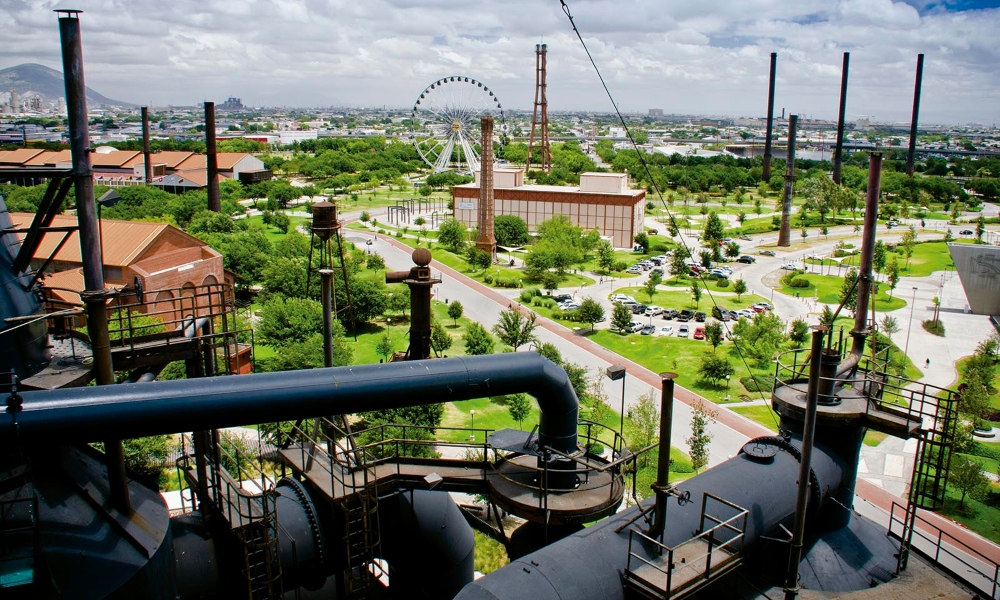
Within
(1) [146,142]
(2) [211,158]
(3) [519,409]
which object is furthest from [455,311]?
(1) [146,142]

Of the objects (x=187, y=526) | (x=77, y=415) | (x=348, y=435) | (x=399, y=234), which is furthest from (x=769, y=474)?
(x=399, y=234)

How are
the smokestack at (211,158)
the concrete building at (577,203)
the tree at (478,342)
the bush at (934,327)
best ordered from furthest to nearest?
the concrete building at (577,203) → the smokestack at (211,158) → the bush at (934,327) → the tree at (478,342)

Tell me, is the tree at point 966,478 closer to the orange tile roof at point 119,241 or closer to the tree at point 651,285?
the tree at point 651,285

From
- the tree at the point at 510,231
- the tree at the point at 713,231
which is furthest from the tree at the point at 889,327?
the tree at the point at 510,231

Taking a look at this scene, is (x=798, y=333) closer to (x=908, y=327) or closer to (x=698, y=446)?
(x=908, y=327)

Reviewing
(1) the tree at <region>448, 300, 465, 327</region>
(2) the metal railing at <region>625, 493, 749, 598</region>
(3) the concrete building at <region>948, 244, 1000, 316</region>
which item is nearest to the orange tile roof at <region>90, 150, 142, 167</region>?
(1) the tree at <region>448, 300, 465, 327</region>

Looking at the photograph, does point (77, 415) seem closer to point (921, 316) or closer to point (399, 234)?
point (921, 316)
